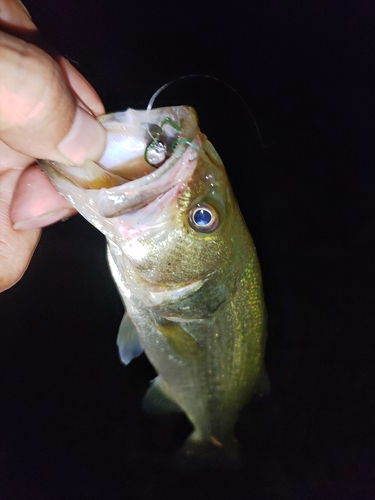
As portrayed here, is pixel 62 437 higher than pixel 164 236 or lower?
lower

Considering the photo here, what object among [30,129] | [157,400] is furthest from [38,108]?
[157,400]

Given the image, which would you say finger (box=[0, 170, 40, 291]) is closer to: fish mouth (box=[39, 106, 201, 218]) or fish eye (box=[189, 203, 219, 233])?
fish mouth (box=[39, 106, 201, 218])

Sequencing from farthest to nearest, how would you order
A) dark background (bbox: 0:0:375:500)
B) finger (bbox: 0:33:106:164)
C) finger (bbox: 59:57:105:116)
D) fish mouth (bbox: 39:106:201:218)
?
1. dark background (bbox: 0:0:375:500)
2. finger (bbox: 59:57:105:116)
3. fish mouth (bbox: 39:106:201:218)
4. finger (bbox: 0:33:106:164)

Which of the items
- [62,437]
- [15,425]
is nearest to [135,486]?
[62,437]

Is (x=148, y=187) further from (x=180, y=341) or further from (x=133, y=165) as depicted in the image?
(x=180, y=341)

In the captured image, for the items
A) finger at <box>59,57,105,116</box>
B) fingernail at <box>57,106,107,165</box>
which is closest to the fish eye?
fingernail at <box>57,106,107,165</box>

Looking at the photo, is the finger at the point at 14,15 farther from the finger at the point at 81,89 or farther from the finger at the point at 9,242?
the finger at the point at 9,242

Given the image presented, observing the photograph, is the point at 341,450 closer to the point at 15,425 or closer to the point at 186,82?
the point at 15,425
